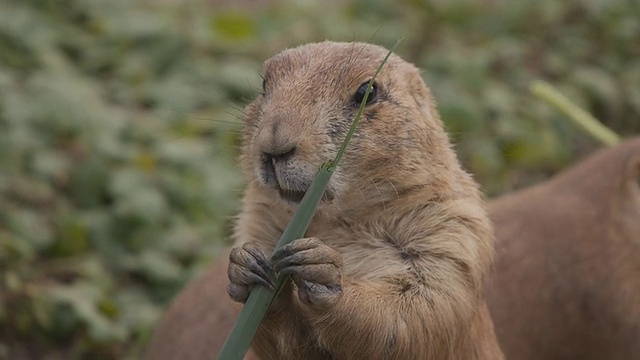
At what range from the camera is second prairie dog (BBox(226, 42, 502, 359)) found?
9.55 feet

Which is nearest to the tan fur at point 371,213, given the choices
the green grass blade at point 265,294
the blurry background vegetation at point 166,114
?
the green grass blade at point 265,294

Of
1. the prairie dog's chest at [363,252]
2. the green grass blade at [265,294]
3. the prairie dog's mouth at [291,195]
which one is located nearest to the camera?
the green grass blade at [265,294]

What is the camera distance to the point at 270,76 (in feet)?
10.9

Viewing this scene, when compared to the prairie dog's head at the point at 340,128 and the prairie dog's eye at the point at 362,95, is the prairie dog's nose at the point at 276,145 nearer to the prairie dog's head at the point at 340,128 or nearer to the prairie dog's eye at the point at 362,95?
the prairie dog's head at the point at 340,128

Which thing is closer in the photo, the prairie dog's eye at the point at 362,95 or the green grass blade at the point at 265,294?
the green grass blade at the point at 265,294

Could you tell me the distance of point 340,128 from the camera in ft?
9.99

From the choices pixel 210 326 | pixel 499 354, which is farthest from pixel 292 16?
pixel 499 354

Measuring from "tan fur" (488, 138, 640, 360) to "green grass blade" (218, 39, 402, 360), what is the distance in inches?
80.6

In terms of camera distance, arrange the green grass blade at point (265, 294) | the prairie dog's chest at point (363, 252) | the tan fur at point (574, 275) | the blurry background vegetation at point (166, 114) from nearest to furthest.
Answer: the green grass blade at point (265, 294)
the prairie dog's chest at point (363, 252)
the tan fur at point (574, 275)
the blurry background vegetation at point (166, 114)

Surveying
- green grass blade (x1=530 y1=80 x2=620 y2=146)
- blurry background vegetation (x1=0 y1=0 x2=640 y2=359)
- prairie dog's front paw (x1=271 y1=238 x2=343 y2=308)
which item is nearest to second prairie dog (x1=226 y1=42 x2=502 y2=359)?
prairie dog's front paw (x1=271 y1=238 x2=343 y2=308)

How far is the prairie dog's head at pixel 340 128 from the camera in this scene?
2926 mm

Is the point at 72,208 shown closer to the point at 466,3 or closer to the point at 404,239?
the point at 404,239

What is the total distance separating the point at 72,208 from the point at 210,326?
5.46 ft

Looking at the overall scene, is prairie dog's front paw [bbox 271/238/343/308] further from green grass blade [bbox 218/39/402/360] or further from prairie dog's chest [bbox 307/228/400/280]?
prairie dog's chest [bbox 307/228/400/280]
